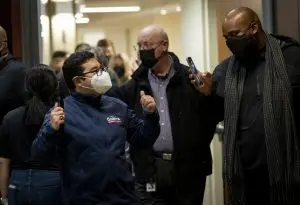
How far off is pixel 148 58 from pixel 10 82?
3.11ft

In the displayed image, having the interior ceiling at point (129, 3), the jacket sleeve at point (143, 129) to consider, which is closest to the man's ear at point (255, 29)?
the jacket sleeve at point (143, 129)

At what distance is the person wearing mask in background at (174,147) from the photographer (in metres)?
3.65

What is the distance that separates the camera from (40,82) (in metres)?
3.38

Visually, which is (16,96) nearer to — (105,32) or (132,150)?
(132,150)

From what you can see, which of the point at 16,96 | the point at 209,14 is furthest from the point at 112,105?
the point at 209,14

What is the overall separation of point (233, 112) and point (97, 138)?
79 centimetres

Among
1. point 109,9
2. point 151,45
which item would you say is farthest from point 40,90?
point 109,9

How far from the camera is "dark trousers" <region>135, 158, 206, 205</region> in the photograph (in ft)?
11.9

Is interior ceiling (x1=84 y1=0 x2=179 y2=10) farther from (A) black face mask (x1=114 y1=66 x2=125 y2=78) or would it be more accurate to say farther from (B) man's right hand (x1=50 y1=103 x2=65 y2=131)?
(B) man's right hand (x1=50 y1=103 x2=65 y2=131)

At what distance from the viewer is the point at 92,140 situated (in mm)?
2793

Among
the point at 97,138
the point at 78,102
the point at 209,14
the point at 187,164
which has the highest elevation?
the point at 209,14

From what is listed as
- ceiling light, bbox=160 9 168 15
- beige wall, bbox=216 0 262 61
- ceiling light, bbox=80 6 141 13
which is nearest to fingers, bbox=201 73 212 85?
beige wall, bbox=216 0 262 61

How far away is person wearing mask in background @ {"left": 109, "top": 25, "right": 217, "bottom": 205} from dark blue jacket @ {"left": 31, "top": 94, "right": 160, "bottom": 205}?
724 millimetres

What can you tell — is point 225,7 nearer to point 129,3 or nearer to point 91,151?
point 91,151
